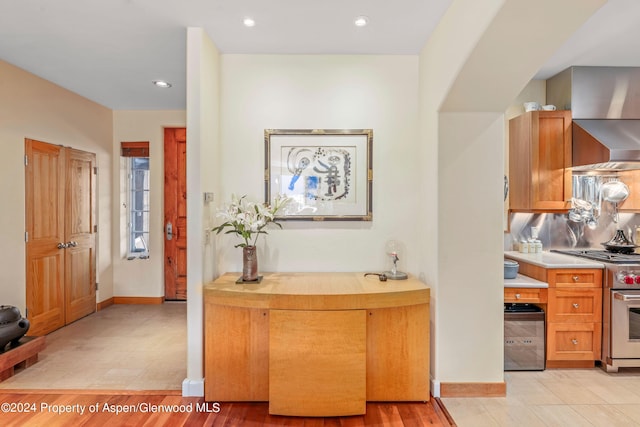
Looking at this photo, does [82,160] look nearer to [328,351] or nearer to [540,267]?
[328,351]

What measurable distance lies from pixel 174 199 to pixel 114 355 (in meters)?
2.23

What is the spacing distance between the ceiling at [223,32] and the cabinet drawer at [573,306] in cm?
205

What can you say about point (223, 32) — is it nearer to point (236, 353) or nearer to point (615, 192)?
point (236, 353)

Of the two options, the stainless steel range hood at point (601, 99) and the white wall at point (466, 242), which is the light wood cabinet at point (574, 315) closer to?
the white wall at point (466, 242)

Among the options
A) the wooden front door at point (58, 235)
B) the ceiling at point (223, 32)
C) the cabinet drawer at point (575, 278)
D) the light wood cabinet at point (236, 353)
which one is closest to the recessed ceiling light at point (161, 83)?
the ceiling at point (223, 32)

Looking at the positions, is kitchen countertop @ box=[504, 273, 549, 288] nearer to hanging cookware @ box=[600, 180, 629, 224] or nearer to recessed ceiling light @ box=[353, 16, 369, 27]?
hanging cookware @ box=[600, 180, 629, 224]

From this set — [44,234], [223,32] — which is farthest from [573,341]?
[44,234]

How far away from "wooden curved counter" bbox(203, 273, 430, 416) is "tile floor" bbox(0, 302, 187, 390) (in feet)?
2.31

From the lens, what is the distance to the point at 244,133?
2.92 metres

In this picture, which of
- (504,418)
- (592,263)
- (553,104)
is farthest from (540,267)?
(553,104)

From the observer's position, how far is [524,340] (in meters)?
2.98

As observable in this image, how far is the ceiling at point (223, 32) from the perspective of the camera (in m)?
2.28

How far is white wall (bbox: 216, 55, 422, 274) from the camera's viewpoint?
115 inches

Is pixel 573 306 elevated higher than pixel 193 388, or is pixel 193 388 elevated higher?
pixel 573 306
